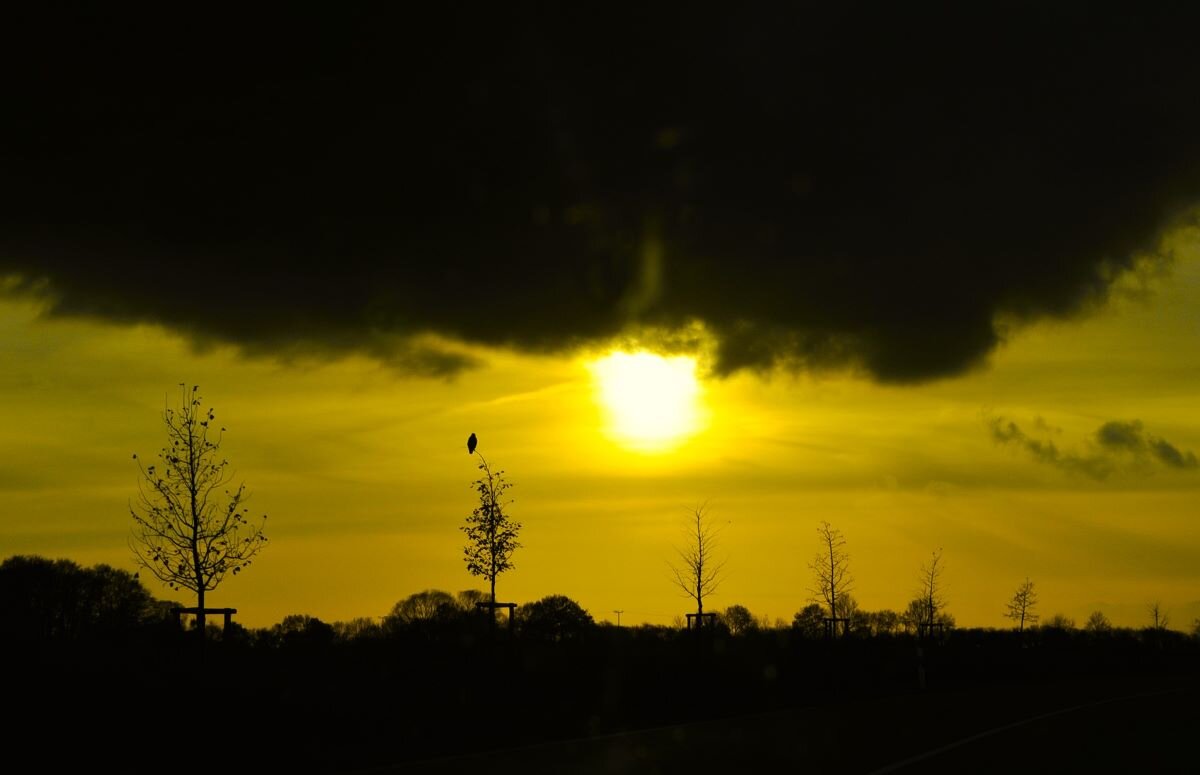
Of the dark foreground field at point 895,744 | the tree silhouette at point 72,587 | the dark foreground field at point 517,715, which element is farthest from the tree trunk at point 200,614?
the tree silhouette at point 72,587

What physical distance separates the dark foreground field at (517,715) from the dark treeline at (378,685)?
0.08 meters

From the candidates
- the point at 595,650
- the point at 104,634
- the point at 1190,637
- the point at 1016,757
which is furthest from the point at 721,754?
the point at 1190,637

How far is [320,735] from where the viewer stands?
71.7 ft

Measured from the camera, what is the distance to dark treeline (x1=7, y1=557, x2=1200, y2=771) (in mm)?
20000

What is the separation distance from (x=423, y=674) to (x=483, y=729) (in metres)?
9.64

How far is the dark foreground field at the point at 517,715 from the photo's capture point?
1739cm

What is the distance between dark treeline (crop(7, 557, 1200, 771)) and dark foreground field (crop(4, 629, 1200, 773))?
0.08m

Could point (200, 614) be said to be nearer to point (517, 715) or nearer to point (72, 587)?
point (517, 715)

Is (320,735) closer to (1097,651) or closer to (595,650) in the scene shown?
(595,650)

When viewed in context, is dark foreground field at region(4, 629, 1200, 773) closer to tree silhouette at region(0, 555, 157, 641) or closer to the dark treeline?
the dark treeline

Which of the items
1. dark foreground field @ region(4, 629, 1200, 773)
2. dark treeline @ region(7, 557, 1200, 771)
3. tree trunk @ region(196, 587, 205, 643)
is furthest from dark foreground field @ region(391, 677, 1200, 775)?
tree trunk @ region(196, 587, 205, 643)

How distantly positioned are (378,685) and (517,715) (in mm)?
4530

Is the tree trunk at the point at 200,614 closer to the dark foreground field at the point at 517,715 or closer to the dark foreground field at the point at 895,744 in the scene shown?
the dark foreground field at the point at 517,715

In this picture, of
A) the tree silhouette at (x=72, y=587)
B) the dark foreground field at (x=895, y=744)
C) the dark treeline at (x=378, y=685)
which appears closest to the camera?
the dark foreground field at (x=895, y=744)
